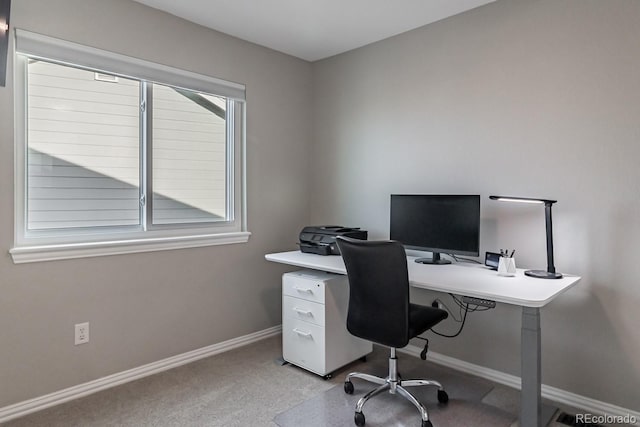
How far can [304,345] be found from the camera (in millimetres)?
2650

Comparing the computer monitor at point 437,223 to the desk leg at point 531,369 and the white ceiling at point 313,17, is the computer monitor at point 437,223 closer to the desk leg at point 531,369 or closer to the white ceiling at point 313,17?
the desk leg at point 531,369

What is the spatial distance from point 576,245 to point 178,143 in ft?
8.79

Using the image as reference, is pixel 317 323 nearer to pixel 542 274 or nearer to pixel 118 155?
pixel 542 274

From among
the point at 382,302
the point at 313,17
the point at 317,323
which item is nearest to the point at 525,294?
the point at 382,302

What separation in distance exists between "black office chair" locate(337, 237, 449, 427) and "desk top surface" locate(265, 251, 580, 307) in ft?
0.48

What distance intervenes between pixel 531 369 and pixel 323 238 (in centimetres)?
152

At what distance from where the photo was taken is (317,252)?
289 cm

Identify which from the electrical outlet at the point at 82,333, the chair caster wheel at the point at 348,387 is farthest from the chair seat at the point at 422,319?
the electrical outlet at the point at 82,333

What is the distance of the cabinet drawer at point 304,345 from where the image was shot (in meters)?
2.56

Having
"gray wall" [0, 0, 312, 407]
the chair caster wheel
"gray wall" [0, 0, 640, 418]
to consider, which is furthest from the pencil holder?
"gray wall" [0, 0, 312, 407]

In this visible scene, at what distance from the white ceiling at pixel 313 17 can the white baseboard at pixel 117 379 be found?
2.40 metres

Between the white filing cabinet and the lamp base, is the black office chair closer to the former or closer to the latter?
the white filing cabinet

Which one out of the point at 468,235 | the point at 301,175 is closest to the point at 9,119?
the point at 301,175

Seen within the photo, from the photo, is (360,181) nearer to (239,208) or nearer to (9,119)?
(239,208)
